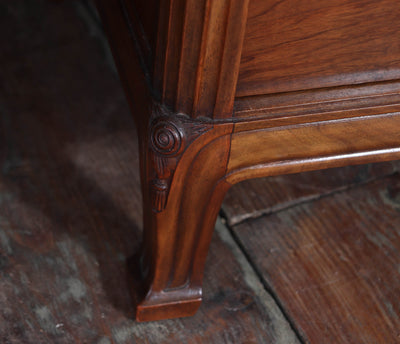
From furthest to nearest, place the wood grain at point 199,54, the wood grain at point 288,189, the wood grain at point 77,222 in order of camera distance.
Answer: the wood grain at point 288,189, the wood grain at point 77,222, the wood grain at point 199,54

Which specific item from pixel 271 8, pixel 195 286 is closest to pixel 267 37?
pixel 271 8

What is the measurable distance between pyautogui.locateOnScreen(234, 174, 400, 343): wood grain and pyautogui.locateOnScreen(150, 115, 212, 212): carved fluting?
1.17 feet

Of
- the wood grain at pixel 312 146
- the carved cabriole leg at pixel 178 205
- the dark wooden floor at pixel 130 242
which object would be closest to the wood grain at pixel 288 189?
the dark wooden floor at pixel 130 242

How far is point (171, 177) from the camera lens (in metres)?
0.67

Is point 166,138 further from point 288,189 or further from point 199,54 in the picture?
point 288,189

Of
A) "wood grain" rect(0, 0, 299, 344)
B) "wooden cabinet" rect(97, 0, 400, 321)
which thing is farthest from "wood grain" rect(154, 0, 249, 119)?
"wood grain" rect(0, 0, 299, 344)

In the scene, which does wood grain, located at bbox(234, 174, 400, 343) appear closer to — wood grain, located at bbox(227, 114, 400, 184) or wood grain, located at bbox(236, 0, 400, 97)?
wood grain, located at bbox(227, 114, 400, 184)

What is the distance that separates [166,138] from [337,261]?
453mm

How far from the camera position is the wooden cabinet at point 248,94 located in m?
0.59

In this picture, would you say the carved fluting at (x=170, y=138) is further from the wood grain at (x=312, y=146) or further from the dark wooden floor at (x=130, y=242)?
the dark wooden floor at (x=130, y=242)

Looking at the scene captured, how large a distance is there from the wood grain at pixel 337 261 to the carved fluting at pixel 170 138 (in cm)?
36

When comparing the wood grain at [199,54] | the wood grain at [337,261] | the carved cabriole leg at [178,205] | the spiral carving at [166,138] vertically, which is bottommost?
the wood grain at [337,261]

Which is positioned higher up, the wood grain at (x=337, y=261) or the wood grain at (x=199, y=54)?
the wood grain at (x=199, y=54)

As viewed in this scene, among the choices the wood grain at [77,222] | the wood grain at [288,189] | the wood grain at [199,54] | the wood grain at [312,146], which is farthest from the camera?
the wood grain at [288,189]
